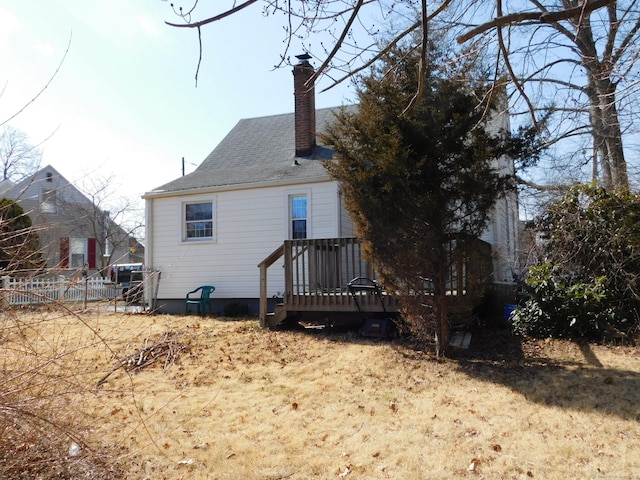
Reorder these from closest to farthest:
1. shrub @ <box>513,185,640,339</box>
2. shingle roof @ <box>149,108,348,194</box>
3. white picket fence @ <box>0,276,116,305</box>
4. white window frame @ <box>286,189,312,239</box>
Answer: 1. white picket fence @ <box>0,276,116,305</box>
2. shrub @ <box>513,185,640,339</box>
3. white window frame @ <box>286,189,312,239</box>
4. shingle roof @ <box>149,108,348,194</box>

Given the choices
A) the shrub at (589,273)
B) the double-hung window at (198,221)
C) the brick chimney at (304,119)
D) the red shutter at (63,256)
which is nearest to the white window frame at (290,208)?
the brick chimney at (304,119)

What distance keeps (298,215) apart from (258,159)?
3061 mm

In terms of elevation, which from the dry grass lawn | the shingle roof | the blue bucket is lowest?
the dry grass lawn

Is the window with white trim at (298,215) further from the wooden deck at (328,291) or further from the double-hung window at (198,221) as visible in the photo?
the wooden deck at (328,291)

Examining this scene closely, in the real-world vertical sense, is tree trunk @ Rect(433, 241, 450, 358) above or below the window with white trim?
below

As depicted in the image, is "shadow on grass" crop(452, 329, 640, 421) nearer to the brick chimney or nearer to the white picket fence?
the white picket fence

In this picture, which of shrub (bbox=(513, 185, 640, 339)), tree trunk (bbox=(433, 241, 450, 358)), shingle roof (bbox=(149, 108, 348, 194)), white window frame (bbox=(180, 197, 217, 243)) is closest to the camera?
tree trunk (bbox=(433, 241, 450, 358))

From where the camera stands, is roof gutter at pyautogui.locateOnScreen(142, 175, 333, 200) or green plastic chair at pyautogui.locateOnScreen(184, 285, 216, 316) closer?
roof gutter at pyautogui.locateOnScreen(142, 175, 333, 200)

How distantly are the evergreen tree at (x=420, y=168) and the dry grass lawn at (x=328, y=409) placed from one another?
1485 mm

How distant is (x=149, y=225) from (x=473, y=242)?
9.73 metres

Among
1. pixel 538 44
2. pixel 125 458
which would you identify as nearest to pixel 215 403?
pixel 125 458

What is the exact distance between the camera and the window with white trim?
11852 millimetres

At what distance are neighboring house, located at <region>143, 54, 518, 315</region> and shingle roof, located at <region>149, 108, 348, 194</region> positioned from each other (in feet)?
0.13

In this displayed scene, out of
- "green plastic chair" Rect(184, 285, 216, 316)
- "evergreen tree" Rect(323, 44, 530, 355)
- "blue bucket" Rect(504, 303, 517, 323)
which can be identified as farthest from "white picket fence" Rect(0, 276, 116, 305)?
"green plastic chair" Rect(184, 285, 216, 316)
